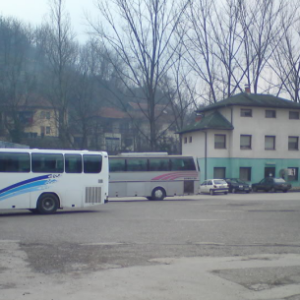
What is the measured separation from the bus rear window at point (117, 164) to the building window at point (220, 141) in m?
22.2

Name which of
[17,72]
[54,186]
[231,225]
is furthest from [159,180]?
[17,72]

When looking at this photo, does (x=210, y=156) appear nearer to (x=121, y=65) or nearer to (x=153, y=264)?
(x=121, y=65)

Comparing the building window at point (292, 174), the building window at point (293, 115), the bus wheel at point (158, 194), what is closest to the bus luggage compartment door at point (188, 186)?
the bus wheel at point (158, 194)

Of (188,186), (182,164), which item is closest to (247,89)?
(182,164)

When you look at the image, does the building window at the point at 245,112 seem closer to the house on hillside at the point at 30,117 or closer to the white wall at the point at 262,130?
the white wall at the point at 262,130

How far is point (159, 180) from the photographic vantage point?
1326 inches

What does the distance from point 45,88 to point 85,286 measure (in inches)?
1921

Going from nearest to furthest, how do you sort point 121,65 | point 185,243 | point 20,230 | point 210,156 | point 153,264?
point 153,264, point 185,243, point 20,230, point 121,65, point 210,156

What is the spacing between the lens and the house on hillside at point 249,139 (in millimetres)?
53250

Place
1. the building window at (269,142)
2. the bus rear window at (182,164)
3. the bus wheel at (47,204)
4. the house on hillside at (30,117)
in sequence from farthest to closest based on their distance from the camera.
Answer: the building window at (269,142), the house on hillside at (30,117), the bus rear window at (182,164), the bus wheel at (47,204)

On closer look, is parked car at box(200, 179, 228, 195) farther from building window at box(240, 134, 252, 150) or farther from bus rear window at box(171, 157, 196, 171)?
building window at box(240, 134, 252, 150)

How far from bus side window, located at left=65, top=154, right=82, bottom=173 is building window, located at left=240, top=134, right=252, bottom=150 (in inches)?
1330

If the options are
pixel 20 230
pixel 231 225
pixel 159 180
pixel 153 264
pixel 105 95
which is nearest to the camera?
pixel 153 264

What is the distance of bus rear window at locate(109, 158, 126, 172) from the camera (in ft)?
109
